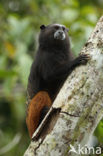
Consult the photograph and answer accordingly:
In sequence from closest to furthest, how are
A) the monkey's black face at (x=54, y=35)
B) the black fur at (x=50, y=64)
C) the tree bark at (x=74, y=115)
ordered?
the tree bark at (x=74, y=115) → the black fur at (x=50, y=64) → the monkey's black face at (x=54, y=35)

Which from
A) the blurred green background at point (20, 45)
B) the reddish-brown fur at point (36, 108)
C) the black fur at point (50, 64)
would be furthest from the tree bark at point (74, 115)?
the blurred green background at point (20, 45)

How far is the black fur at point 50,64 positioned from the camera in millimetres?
5156

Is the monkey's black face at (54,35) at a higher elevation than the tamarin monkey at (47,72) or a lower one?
higher

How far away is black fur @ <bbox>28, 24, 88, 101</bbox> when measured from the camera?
5.16 metres

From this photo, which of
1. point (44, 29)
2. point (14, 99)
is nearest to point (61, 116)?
point (44, 29)

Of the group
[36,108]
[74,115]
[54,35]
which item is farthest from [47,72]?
[74,115]

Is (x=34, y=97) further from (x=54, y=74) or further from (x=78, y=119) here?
(x=78, y=119)

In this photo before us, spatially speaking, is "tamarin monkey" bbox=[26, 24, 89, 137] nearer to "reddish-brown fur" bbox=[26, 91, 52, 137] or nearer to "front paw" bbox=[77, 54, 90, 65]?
"reddish-brown fur" bbox=[26, 91, 52, 137]

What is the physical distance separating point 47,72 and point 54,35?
786mm

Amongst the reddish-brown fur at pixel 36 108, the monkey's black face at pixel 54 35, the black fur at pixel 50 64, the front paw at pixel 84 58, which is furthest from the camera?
the monkey's black face at pixel 54 35

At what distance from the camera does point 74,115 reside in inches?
135

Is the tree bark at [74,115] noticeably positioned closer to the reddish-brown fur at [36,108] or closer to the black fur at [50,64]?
the black fur at [50,64]

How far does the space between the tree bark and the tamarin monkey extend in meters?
1.39

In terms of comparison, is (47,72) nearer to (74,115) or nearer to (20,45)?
(74,115)
